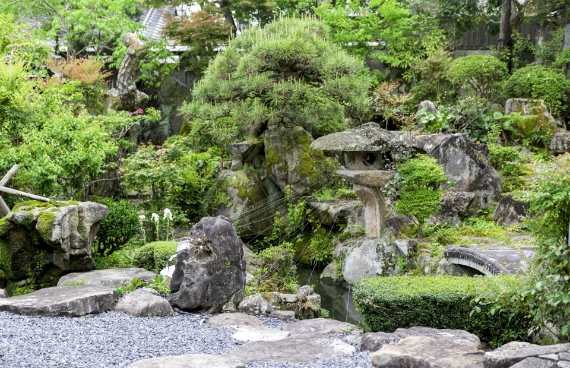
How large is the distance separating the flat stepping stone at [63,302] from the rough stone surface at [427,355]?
138 inches

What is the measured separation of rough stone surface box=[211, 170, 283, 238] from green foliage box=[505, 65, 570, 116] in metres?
8.27

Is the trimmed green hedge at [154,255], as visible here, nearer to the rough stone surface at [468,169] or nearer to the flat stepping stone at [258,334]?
the flat stepping stone at [258,334]

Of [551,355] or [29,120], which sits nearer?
[551,355]

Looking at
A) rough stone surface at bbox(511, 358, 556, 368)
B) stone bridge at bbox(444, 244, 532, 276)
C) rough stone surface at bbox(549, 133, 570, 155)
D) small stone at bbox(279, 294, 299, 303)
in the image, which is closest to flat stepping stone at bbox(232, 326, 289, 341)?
small stone at bbox(279, 294, 299, 303)

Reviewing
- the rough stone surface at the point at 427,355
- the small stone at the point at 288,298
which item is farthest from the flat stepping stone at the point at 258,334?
the rough stone surface at the point at 427,355

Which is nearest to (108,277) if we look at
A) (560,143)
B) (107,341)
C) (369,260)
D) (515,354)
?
(107,341)

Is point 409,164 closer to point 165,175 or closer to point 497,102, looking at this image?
point 165,175

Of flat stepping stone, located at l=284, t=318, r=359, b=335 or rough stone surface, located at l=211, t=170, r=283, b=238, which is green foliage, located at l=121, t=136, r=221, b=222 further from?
flat stepping stone, located at l=284, t=318, r=359, b=335

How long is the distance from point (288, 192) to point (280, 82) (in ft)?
8.61

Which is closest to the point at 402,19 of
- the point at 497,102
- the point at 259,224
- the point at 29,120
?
the point at 497,102

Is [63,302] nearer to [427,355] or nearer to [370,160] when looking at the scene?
[427,355]

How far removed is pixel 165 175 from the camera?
1448 cm

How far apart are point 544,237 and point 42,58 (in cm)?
1212

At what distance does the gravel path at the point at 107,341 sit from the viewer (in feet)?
18.6
